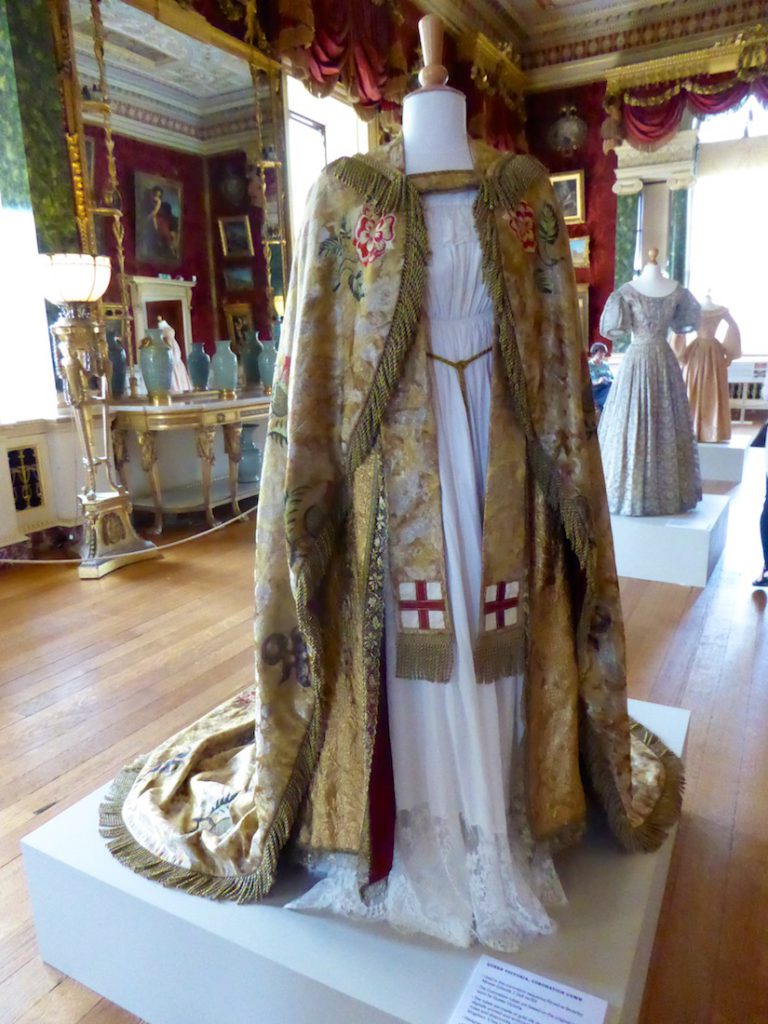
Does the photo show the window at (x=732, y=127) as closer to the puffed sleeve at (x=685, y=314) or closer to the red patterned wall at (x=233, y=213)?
the puffed sleeve at (x=685, y=314)

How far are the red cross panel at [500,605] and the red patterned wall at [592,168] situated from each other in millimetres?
8527

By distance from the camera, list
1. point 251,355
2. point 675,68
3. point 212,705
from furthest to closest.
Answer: point 675,68, point 251,355, point 212,705

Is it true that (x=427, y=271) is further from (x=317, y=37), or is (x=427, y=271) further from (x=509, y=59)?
(x=509, y=59)

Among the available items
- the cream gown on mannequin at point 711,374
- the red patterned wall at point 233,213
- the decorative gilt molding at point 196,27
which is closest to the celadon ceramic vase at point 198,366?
the red patterned wall at point 233,213

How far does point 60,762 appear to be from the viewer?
2361mm

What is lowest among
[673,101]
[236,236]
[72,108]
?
[236,236]

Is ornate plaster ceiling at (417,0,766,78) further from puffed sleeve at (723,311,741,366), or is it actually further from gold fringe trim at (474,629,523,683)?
gold fringe trim at (474,629,523,683)

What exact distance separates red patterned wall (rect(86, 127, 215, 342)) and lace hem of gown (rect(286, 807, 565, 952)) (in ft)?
14.6

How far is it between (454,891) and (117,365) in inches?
174

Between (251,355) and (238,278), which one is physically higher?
(238,278)

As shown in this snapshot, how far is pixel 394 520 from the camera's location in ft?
4.24

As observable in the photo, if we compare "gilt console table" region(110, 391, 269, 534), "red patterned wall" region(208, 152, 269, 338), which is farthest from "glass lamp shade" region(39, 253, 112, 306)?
"red patterned wall" region(208, 152, 269, 338)

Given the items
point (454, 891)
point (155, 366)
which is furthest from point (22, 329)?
point (454, 891)

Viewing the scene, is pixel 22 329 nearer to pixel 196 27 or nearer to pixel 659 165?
pixel 196 27
